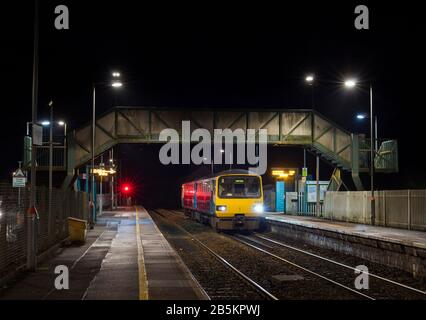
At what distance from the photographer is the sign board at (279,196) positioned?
4934 centimetres

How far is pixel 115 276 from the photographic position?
47.5 feet

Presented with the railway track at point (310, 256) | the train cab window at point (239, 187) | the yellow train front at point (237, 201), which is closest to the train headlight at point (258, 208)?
the yellow train front at point (237, 201)

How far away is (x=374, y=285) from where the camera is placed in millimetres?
14742

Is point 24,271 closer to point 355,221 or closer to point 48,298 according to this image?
point 48,298

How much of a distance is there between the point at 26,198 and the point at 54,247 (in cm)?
412

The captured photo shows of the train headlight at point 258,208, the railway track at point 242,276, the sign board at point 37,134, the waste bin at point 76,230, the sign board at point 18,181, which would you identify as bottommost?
the railway track at point 242,276

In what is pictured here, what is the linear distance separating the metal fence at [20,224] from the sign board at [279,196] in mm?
28465

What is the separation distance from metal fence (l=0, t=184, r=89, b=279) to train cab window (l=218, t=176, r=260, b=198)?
33.0 ft

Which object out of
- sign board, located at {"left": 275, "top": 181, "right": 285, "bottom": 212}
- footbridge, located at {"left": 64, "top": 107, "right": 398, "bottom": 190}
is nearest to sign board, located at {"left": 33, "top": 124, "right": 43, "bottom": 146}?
footbridge, located at {"left": 64, "top": 107, "right": 398, "bottom": 190}

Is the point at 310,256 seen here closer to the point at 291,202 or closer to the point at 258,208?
the point at 258,208

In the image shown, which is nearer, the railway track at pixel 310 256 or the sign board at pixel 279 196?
the railway track at pixel 310 256

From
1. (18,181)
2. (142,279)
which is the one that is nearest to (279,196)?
(18,181)

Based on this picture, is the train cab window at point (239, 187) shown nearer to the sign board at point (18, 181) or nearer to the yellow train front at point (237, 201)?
the yellow train front at point (237, 201)
